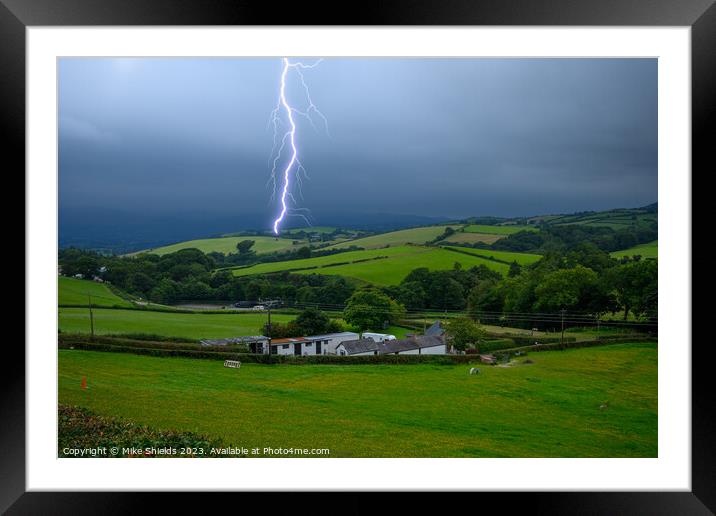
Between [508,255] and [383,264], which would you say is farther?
[383,264]

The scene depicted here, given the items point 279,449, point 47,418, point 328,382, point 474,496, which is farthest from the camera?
point 328,382

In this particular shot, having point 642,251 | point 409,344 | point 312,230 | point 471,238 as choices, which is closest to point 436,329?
point 409,344

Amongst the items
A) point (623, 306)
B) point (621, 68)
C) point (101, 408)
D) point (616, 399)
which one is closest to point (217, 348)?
point (101, 408)

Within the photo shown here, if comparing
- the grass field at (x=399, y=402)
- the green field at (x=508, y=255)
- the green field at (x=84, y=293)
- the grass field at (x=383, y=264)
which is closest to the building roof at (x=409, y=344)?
the grass field at (x=399, y=402)

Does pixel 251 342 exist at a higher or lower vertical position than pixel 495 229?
lower

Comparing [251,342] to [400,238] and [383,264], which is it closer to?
[383,264]

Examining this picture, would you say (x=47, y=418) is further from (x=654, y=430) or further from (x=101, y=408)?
(x=654, y=430)

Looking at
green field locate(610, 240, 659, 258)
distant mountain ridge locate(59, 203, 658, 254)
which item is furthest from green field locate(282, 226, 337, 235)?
green field locate(610, 240, 659, 258)
